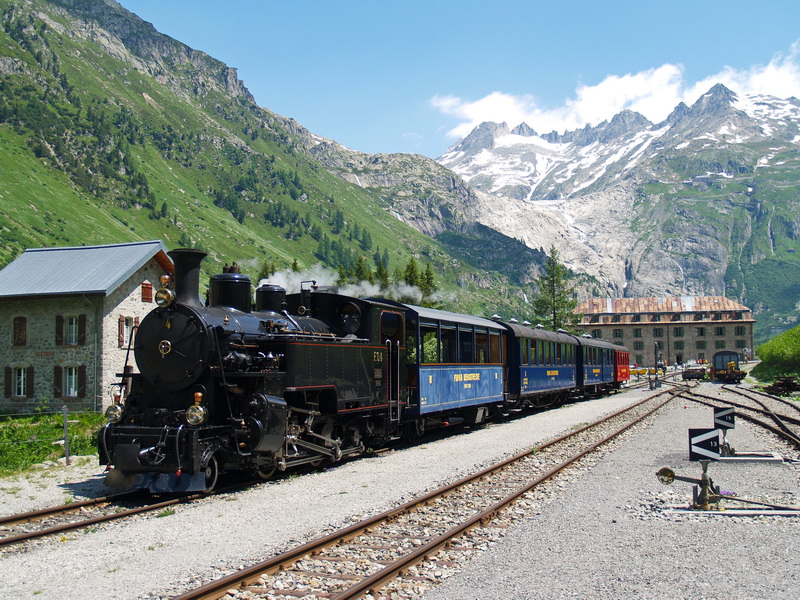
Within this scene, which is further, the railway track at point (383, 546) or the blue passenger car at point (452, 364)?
the blue passenger car at point (452, 364)

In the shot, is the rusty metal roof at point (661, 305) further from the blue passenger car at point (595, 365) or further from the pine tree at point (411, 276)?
the blue passenger car at point (595, 365)

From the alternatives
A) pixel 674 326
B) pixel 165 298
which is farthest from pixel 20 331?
pixel 674 326

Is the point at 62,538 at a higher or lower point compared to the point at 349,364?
lower

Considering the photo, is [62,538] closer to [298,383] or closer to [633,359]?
[298,383]

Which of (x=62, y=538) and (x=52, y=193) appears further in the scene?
(x=52, y=193)

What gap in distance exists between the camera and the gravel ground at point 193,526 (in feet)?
22.3

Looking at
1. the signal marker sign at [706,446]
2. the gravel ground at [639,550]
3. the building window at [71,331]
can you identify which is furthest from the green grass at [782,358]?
the building window at [71,331]

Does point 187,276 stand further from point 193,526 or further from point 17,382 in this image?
point 17,382

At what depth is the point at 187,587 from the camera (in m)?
6.41

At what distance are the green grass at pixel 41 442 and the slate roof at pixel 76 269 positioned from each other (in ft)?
21.7

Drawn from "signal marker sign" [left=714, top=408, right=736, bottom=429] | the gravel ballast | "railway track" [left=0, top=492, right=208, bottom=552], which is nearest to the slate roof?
the gravel ballast

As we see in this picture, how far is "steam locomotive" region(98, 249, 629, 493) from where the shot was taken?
426 inches

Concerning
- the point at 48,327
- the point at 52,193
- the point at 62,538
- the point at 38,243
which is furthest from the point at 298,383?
the point at 52,193

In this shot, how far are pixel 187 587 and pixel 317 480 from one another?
613 cm
